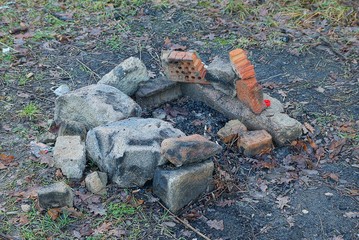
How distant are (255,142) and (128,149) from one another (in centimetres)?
124

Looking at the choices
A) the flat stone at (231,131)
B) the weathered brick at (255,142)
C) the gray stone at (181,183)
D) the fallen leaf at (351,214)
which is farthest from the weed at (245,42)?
the fallen leaf at (351,214)

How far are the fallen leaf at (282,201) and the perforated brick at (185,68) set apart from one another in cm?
151

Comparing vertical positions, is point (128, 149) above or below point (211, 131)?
above

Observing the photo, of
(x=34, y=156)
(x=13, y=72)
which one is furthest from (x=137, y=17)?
(x=34, y=156)

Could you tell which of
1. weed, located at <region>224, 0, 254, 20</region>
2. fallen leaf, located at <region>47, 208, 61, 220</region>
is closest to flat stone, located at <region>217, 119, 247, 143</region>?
fallen leaf, located at <region>47, 208, 61, 220</region>

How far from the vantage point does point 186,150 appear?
457 centimetres

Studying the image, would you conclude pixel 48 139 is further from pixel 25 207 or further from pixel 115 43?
pixel 115 43

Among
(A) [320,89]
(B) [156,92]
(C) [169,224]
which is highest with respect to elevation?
(B) [156,92]

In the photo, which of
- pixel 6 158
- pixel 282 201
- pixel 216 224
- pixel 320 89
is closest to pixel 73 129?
pixel 6 158

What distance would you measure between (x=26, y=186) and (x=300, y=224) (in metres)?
2.29

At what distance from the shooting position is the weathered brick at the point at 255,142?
525 centimetres

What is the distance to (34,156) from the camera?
204 inches

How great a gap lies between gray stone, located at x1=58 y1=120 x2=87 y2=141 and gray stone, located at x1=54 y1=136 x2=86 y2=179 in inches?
7.3

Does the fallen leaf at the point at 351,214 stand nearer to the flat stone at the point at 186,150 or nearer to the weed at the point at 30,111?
the flat stone at the point at 186,150
